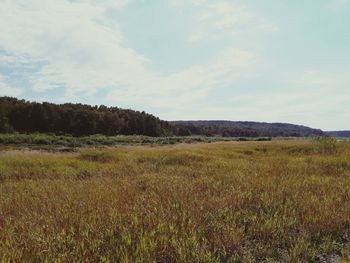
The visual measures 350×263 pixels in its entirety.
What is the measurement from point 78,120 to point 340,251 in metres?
78.4

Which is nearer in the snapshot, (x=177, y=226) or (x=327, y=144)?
(x=177, y=226)

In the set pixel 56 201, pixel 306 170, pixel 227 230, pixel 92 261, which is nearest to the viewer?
pixel 92 261

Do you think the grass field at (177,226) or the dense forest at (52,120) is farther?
the dense forest at (52,120)

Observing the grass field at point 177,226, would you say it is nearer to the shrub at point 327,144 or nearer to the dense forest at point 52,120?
the shrub at point 327,144

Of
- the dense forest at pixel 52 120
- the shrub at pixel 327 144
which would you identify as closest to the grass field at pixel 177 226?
the shrub at pixel 327 144

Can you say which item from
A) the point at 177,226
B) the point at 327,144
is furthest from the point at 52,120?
the point at 177,226

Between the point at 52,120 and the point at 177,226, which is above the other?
the point at 52,120

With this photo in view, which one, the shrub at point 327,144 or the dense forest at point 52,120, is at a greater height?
the dense forest at point 52,120

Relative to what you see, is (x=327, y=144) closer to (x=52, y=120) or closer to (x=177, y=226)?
(x=177, y=226)

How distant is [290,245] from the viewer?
4301mm

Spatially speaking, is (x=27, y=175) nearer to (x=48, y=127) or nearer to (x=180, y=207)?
(x=180, y=207)

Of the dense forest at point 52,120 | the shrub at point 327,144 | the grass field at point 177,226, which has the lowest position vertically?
the grass field at point 177,226

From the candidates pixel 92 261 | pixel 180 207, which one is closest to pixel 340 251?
pixel 180 207

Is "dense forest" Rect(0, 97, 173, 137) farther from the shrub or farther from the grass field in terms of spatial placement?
the grass field
